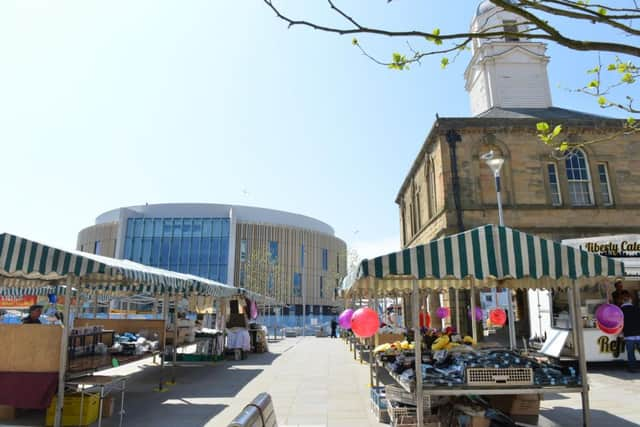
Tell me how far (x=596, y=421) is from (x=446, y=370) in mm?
2790

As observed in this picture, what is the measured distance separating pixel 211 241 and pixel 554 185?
4852 cm

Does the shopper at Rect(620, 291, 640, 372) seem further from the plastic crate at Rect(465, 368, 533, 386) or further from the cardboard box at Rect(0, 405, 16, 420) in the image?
the cardboard box at Rect(0, 405, 16, 420)

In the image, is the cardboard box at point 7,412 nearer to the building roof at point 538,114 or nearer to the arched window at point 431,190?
the arched window at point 431,190

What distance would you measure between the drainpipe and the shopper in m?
7.90

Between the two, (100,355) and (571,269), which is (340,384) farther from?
(571,269)

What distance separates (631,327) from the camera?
36.5 feet

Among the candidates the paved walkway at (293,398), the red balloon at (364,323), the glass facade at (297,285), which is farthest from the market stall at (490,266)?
the glass facade at (297,285)

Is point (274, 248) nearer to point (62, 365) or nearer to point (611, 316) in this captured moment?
point (611, 316)

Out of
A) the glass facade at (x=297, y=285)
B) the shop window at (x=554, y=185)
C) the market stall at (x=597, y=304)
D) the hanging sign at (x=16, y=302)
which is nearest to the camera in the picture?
the market stall at (x=597, y=304)

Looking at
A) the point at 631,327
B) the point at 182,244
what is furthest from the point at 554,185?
the point at 182,244

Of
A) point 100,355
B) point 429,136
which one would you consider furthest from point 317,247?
point 100,355

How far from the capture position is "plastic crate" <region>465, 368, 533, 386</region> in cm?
555

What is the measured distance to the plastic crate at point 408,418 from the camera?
18.9ft

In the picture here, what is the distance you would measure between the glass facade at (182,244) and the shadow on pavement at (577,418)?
54.7 m
